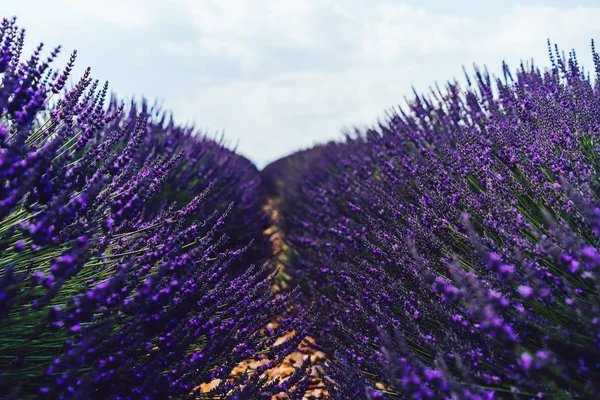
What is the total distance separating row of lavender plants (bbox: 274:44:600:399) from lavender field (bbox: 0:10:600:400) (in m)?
0.01

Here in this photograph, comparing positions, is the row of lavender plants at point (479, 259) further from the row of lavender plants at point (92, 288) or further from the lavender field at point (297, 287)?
the row of lavender plants at point (92, 288)

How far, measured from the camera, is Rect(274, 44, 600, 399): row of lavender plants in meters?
1.20

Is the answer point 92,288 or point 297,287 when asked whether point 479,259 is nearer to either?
point 297,287

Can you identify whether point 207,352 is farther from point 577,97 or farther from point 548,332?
point 577,97

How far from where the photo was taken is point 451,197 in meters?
2.22

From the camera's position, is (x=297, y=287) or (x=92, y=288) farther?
(x=297, y=287)

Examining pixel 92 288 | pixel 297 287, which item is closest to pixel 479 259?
pixel 297 287

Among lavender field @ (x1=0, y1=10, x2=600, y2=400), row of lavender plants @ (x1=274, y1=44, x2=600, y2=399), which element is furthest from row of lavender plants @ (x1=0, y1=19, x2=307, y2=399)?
row of lavender plants @ (x1=274, y1=44, x2=600, y2=399)

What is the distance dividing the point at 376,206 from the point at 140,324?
1.85 meters

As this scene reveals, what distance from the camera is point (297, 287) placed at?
2.24 meters

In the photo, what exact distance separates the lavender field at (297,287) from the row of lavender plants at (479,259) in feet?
0.04

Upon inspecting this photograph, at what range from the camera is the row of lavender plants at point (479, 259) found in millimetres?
1198

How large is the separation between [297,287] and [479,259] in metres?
0.91

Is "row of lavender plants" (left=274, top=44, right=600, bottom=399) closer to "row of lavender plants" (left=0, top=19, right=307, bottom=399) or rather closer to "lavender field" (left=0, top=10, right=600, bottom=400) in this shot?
"lavender field" (left=0, top=10, right=600, bottom=400)
